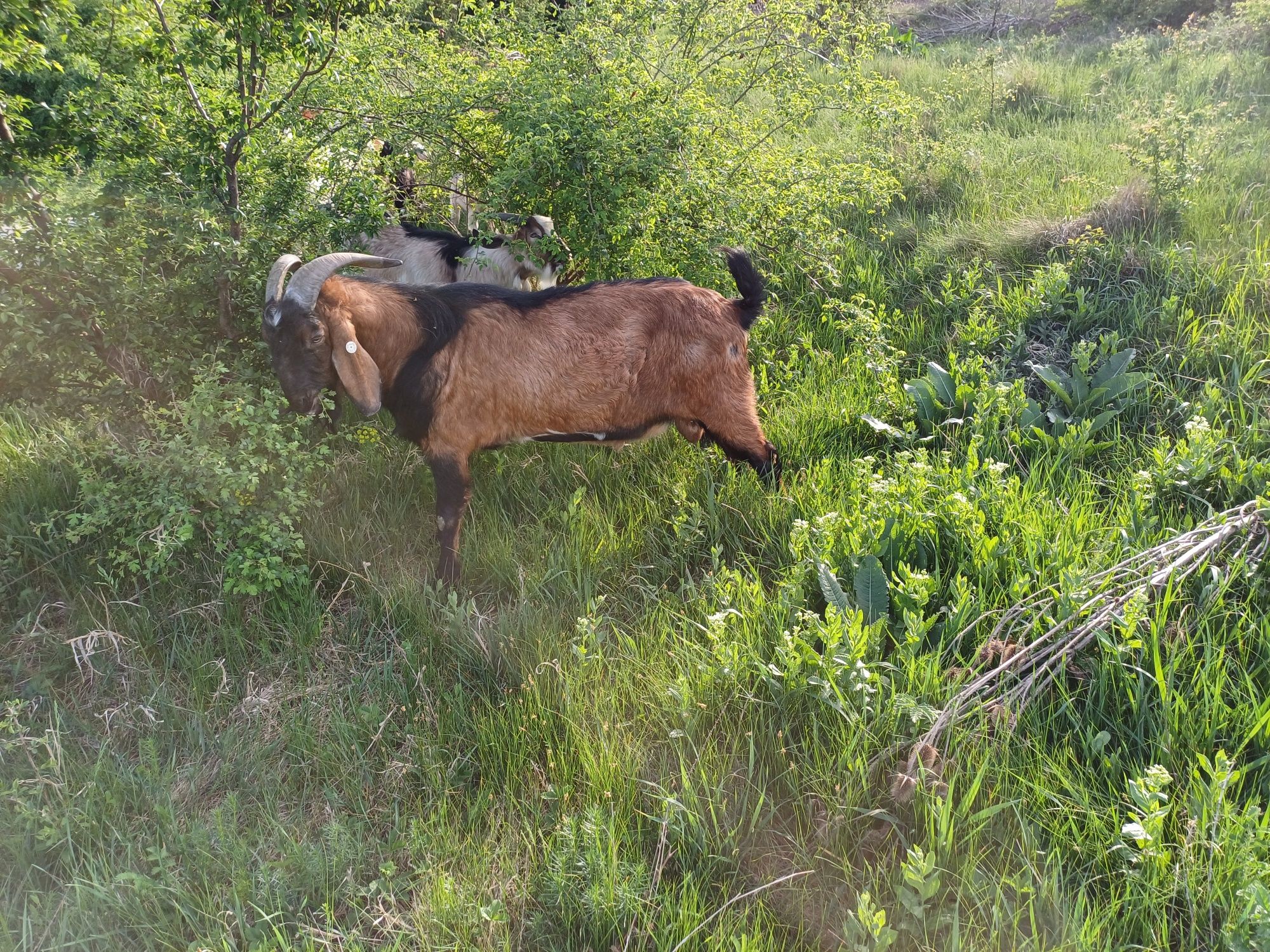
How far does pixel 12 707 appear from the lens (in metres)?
2.95

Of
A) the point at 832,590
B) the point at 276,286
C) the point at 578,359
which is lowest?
the point at 832,590

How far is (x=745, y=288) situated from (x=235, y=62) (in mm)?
2566

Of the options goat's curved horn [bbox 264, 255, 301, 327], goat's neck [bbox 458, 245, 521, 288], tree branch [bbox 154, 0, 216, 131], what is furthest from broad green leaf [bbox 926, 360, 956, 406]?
tree branch [bbox 154, 0, 216, 131]

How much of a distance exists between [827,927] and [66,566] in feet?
11.3

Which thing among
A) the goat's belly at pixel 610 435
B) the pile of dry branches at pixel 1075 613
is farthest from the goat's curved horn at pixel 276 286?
the pile of dry branches at pixel 1075 613

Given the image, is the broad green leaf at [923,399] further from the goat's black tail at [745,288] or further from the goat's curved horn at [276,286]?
the goat's curved horn at [276,286]

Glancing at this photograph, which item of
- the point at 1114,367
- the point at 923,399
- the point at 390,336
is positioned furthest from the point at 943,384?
the point at 390,336

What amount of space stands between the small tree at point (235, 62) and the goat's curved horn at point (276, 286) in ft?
0.99

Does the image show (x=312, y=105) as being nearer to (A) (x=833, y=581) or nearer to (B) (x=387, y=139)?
(B) (x=387, y=139)

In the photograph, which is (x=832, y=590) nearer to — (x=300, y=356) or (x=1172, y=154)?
(x=300, y=356)

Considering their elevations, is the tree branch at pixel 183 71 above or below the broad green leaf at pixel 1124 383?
above

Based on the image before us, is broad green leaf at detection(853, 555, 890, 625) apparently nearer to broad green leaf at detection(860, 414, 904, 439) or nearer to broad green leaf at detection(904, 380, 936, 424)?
broad green leaf at detection(860, 414, 904, 439)

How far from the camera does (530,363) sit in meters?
4.00

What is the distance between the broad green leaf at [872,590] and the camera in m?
3.06
